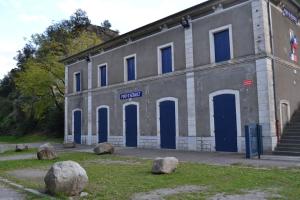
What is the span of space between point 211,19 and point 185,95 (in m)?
3.93

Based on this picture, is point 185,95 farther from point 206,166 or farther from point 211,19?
point 206,166

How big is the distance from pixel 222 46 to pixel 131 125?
7638 mm

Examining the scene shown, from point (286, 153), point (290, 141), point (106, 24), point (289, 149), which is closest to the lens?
point (286, 153)

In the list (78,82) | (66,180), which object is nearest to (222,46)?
(66,180)

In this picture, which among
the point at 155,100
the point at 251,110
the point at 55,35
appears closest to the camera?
the point at 251,110

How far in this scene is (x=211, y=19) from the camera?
51.8ft

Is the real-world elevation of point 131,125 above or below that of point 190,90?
below

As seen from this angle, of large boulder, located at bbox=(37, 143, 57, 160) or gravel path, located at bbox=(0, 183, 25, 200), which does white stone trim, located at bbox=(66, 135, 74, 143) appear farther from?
gravel path, located at bbox=(0, 183, 25, 200)

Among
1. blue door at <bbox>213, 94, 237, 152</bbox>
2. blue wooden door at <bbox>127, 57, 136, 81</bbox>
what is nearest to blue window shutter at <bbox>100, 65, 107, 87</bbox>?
blue wooden door at <bbox>127, 57, 136, 81</bbox>

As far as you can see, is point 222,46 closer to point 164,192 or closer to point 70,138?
point 164,192

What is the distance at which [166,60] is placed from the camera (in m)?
18.1

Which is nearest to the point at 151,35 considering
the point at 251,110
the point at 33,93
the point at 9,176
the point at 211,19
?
the point at 211,19

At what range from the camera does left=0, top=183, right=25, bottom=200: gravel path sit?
6.60 m

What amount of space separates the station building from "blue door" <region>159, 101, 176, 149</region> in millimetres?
52
